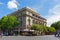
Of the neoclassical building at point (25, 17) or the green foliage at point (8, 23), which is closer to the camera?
the green foliage at point (8, 23)

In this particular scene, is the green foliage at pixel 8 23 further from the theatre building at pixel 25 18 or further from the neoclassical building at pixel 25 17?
the neoclassical building at pixel 25 17

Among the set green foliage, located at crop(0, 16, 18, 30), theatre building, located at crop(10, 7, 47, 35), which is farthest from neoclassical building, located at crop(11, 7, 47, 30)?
green foliage, located at crop(0, 16, 18, 30)

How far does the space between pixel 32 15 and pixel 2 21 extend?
56.5 ft

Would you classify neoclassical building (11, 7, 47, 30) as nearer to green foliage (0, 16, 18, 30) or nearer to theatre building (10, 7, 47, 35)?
theatre building (10, 7, 47, 35)

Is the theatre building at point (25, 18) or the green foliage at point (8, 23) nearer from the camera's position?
the green foliage at point (8, 23)

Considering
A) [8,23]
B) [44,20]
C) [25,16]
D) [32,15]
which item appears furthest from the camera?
[44,20]

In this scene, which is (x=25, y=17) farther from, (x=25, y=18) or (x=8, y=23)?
(x=8, y=23)

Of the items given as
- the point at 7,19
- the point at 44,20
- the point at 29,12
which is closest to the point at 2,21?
the point at 7,19

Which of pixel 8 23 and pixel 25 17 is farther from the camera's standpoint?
pixel 25 17

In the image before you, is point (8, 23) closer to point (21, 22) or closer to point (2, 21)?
point (2, 21)

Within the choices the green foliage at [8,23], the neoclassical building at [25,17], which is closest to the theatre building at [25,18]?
the neoclassical building at [25,17]

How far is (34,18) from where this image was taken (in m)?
84.9

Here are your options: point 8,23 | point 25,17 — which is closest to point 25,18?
point 25,17

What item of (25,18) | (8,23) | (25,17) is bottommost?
A: (8,23)
